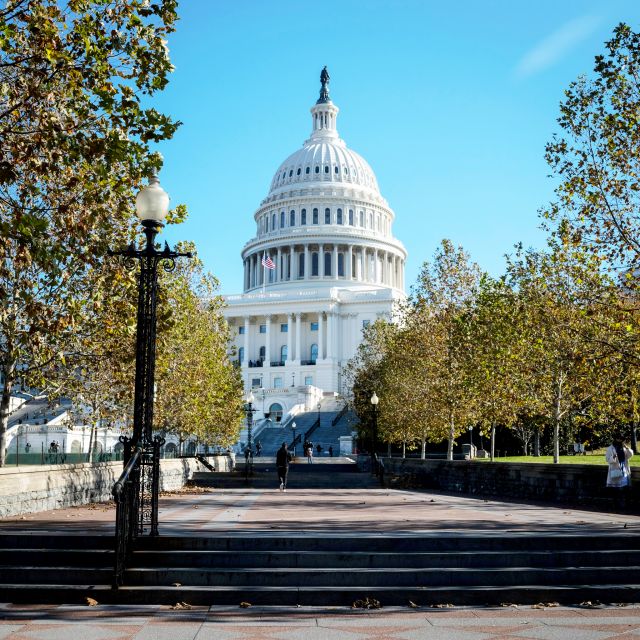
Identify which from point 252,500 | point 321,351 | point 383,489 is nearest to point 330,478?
point 383,489

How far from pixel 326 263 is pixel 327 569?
398ft

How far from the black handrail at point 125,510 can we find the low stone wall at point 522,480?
14140 mm

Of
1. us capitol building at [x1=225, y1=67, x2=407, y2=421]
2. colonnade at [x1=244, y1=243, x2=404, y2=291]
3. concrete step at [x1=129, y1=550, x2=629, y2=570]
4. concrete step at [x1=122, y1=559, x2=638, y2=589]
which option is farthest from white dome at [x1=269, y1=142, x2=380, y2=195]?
concrete step at [x1=122, y1=559, x2=638, y2=589]

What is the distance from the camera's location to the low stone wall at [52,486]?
676 inches

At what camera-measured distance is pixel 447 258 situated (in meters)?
→ 41.4

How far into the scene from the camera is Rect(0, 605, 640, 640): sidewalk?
8.43 meters

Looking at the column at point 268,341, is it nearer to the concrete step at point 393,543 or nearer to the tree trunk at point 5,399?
the tree trunk at point 5,399

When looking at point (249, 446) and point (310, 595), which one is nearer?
point (310, 595)

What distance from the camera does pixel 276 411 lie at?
9519 centimetres

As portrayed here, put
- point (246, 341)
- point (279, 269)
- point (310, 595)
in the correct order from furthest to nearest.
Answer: point (279, 269)
point (246, 341)
point (310, 595)

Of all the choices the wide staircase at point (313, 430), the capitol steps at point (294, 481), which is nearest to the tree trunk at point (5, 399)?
the capitol steps at point (294, 481)

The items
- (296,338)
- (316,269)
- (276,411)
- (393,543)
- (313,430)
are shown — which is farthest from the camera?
(316,269)

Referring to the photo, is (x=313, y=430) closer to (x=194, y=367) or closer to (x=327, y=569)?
(x=194, y=367)

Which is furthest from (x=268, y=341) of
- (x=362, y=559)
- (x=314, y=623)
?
(x=314, y=623)
